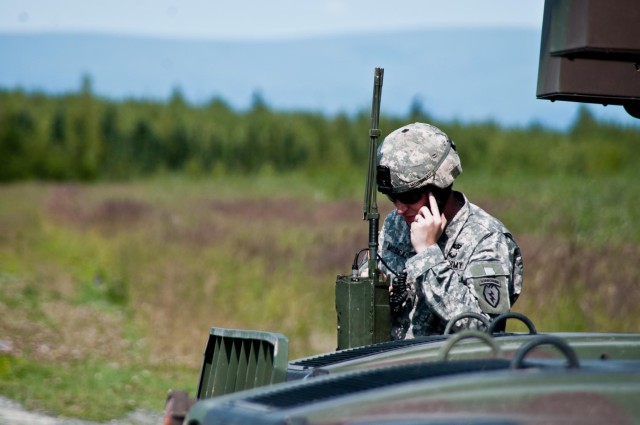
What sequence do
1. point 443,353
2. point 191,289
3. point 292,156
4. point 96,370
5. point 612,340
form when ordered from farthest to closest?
point 292,156 → point 191,289 → point 96,370 → point 612,340 → point 443,353

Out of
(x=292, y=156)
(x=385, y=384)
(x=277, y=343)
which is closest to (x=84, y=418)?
(x=277, y=343)

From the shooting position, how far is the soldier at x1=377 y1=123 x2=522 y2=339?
4.62 meters

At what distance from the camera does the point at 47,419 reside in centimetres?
875

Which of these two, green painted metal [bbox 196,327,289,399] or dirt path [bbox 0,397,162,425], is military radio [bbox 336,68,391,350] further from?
dirt path [bbox 0,397,162,425]

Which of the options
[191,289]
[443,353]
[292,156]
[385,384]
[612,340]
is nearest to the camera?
[385,384]

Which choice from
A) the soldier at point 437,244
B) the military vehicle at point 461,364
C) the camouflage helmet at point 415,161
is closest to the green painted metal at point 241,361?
the military vehicle at point 461,364

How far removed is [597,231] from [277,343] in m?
16.9

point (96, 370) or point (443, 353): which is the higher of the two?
point (443, 353)

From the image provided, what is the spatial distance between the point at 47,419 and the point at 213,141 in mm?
60022

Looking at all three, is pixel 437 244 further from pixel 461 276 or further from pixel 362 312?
pixel 362 312

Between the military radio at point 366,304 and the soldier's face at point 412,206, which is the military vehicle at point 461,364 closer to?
the military radio at point 366,304

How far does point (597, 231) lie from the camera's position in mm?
19438

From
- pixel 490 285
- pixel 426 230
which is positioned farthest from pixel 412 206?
pixel 490 285

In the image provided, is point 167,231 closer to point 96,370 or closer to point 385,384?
point 96,370
